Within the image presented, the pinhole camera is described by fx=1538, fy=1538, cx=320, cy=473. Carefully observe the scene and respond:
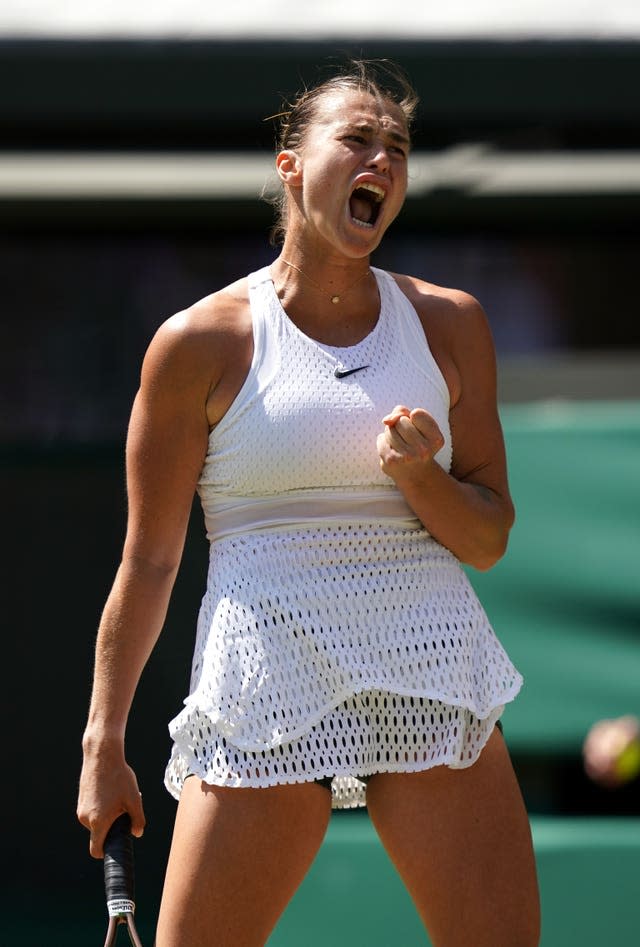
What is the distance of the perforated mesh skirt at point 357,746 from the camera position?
2.36 m

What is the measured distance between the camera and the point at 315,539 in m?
2.44

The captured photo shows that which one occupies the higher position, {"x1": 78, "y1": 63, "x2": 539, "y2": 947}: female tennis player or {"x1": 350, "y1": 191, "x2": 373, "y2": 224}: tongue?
{"x1": 350, "y1": 191, "x2": 373, "y2": 224}: tongue

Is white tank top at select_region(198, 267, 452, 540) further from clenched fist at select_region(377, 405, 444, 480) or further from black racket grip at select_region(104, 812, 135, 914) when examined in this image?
black racket grip at select_region(104, 812, 135, 914)

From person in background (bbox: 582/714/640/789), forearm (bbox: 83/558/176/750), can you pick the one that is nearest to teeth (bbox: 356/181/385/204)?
forearm (bbox: 83/558/176/750)

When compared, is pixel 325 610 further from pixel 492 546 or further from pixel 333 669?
pixel 492 546

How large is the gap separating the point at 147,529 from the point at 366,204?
0.66 metres

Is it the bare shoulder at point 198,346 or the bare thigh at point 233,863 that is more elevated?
the bare shoulder at point 198,346

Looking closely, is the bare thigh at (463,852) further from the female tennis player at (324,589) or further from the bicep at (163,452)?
the bicep at (163,452)

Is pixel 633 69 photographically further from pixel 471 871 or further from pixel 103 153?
pixel 471 871

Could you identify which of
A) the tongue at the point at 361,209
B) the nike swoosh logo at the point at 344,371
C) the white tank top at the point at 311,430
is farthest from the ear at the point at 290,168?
the nike swoosh logo at the point at 344,371

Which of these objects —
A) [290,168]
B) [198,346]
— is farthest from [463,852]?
[290,168]

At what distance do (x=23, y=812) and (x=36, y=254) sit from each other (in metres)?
2.12

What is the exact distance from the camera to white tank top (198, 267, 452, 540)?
2.43 meters

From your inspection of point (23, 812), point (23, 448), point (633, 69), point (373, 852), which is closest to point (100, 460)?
point (23, 448)
